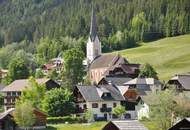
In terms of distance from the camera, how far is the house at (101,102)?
314 ft

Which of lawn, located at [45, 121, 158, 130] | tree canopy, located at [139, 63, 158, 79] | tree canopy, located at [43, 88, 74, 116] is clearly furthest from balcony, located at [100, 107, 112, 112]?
tree canopy, located at [139, 63, 158, 79]

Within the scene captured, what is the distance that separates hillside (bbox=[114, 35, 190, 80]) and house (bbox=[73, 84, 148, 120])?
3886 centimetres

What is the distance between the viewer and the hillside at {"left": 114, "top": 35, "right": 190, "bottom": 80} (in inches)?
5827

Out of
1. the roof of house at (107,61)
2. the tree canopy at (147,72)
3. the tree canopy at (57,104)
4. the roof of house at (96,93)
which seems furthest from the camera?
the roof of house at (107,61)

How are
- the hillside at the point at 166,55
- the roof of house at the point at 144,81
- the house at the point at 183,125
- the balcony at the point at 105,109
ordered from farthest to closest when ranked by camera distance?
1. the hillside at the point at 166,55
2. the roof of house at the point at 144,81
3. the balcony at the point at 105,109
4. the house at the point at 183,125

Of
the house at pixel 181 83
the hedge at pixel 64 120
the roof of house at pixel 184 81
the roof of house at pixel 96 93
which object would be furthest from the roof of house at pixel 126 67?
the hedge at pixel 64 120

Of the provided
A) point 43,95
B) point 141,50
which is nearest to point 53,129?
point 43,95

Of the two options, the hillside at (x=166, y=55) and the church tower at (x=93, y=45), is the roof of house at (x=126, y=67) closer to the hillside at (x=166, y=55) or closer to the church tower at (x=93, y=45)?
the hillside at (x=166, y=55)

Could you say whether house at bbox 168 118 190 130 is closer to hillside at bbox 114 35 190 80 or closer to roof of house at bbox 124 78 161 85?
roof of house at bbox 124 78 161 85

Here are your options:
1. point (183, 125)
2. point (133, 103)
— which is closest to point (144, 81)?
point (133, 103)

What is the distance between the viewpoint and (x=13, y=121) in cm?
8625

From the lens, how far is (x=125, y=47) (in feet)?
623

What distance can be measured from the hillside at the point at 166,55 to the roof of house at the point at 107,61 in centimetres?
858

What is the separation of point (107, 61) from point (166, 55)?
26497mm
